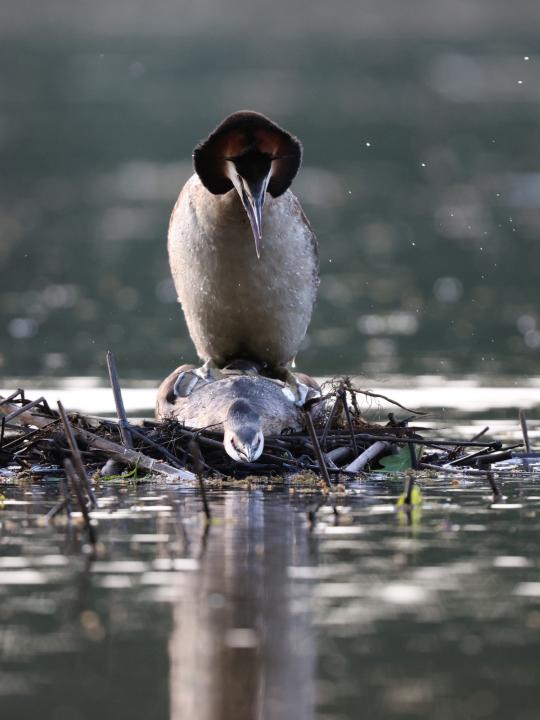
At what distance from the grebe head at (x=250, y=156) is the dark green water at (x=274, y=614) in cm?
286

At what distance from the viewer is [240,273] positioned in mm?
14555

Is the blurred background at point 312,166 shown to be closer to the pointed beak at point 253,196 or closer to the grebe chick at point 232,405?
the grebe chick at point 232,405

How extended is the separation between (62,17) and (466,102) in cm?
2407

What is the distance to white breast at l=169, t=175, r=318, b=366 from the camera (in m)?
14.4

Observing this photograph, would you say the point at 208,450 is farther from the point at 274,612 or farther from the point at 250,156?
the point at 274,612

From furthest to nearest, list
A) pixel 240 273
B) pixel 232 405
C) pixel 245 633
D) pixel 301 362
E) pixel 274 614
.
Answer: pixel 301 362
pixel 240 273
pixel 232 405
pixel 274 614
pixel 245 633

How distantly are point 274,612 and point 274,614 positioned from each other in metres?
0.04

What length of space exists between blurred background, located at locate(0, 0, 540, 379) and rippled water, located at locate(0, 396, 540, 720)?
29.6 feet

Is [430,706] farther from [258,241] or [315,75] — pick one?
[315,75]

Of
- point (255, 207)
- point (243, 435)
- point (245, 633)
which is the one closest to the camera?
point (245, 633)

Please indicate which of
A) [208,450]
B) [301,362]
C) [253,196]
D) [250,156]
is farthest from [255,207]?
[301,362]

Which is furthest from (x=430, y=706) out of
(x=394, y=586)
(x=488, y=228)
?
(x=488, y=228)

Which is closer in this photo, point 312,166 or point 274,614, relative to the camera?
point 274,614

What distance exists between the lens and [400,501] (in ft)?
37.2
